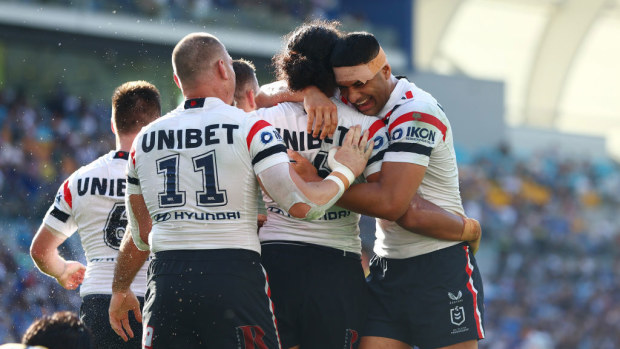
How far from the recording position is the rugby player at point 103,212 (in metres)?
5.74

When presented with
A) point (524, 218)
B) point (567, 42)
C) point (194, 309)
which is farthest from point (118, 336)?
point (567, 42)

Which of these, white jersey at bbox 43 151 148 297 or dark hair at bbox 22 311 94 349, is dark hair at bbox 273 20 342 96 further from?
dark hair at bbox 22 311 94 349

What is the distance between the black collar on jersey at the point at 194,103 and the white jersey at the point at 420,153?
102 centimetres

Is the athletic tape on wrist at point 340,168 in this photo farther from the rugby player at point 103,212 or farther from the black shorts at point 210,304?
the rugby player at point 103,212

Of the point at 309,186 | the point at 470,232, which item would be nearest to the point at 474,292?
the point at 470,232

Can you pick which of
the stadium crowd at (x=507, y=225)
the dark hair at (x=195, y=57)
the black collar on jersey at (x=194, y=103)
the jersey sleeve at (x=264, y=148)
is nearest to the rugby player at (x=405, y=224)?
the jersey sleeve at (x=264, y=148)

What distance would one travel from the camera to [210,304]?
166 inches

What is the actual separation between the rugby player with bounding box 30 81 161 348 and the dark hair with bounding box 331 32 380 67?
162 centimetres

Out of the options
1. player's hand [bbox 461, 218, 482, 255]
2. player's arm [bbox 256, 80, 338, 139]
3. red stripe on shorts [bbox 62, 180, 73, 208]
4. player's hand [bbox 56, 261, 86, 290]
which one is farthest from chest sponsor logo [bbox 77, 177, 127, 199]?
player's hand [bbox 461, 218, 482, 255]

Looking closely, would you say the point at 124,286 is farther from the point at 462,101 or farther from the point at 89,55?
the point at 462,101

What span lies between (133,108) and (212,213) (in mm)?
1723

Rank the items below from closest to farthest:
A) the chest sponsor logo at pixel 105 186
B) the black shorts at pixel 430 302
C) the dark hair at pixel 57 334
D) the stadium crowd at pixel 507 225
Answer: the dark hair at pixel 57 334 → the black shorts at pixel 430 302 → the chest sponsor logo at pixel 105 186 → the stadium crowd at pixel 507 225

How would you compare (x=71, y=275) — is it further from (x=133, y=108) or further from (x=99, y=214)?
(x=133, y=108)

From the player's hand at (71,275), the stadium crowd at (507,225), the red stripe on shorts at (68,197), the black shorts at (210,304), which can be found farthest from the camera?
the stadium crowd at (507,225)
